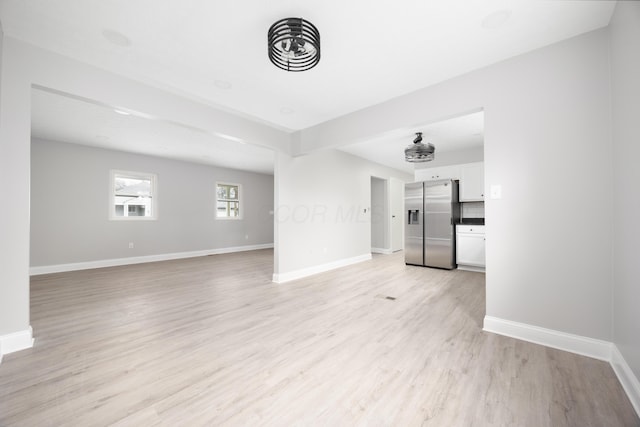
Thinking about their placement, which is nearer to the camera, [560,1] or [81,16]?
[560,1]

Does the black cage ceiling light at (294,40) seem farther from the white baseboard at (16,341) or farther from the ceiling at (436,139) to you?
the white baseboard at (16,341)

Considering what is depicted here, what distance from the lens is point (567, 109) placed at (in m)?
2.14

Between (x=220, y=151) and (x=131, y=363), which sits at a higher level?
(x=220, y=151)

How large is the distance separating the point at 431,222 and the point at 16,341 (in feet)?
19.9

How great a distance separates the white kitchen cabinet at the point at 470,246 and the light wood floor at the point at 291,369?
190cm

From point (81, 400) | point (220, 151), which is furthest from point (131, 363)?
point (220, 151)

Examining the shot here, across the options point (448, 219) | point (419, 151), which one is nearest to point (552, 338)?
point (419, 151)

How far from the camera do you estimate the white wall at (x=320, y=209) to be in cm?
448

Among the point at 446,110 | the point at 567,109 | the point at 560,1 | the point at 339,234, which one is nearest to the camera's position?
the point at 560,1

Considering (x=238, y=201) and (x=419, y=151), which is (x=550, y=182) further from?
(x=238, y=201)

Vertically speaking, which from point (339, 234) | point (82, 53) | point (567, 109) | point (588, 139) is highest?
point (82, 53)

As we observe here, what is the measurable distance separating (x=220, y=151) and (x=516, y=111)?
17.8 feet

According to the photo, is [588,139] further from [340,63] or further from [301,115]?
[301,115]

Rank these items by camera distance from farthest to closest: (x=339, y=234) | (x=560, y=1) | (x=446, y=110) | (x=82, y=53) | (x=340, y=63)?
1. (x=339, y=234)
2. (x=446, y=110)
3. (x=340, y=63)
4. (x=82, y=53)
5. (x=560, y=1)
